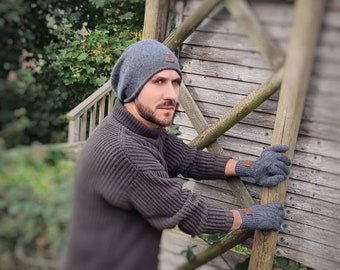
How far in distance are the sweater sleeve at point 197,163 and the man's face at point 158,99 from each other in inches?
14.4

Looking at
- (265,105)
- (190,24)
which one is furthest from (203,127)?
(190,24)

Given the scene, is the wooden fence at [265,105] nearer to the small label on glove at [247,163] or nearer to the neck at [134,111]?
the small label on glove at [247,163]

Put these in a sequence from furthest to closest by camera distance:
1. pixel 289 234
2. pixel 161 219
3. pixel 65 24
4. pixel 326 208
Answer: pixel 289 234 < pixel 326 208 < pixel 65 24 < pixel 161 219

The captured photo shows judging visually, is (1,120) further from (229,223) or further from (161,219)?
(229,223)

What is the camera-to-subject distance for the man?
5.05ft

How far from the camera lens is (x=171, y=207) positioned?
164 cm

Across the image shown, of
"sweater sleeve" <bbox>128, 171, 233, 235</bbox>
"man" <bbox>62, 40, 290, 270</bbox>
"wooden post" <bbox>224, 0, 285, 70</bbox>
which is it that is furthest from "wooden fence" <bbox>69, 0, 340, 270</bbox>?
"sweater sleeve" <bbox>128, 171, 233, 235</bbox>

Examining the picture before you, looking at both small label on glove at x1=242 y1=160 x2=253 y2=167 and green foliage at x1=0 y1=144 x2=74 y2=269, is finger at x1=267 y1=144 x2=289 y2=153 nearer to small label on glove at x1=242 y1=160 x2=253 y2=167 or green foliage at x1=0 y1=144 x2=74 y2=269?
small label on glove at x1=242 y1=160 x2=253 y2=167

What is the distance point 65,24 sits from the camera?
1.76 m

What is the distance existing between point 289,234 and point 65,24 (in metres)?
1.39

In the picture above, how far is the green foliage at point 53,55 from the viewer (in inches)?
56.1

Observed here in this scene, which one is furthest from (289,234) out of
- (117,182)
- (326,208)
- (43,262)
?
(43,262)

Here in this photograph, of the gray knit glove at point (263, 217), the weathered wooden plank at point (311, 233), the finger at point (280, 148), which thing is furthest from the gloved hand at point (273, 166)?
the weathered wooden plank at point (311, 233)

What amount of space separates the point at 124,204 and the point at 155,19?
2.79 ft
